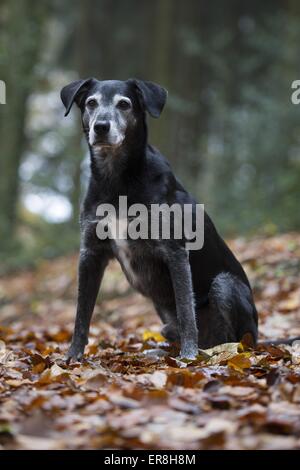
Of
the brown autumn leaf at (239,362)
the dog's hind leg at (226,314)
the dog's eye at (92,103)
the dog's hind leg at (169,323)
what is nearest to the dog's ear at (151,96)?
the dog's eye at (92,103)

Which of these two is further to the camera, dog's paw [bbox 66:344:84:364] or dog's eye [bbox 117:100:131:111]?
dog's eye [bbox 117:100:131:111]

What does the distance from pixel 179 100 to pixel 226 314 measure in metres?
11.1

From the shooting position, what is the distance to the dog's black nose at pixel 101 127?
15.8 ft

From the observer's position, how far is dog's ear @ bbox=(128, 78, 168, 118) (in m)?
5.06

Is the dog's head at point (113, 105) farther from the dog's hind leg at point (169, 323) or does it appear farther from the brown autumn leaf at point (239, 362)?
the brown autumn leaf at point (239, 362)

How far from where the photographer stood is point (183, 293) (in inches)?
195

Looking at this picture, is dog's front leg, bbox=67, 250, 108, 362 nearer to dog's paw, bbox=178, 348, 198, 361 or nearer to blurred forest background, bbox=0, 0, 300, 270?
dog's paw, bbox=178, 348, 198, 361

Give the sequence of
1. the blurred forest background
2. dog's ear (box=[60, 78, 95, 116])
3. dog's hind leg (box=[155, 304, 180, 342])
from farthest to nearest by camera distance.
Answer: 1. the blurred forest background
2. dog's hind leg (box=[155, 304, 180, 342])
3. dog's ear (box=[60, 78, 95, 116])

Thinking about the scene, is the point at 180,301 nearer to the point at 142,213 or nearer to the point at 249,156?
the point at 142,213

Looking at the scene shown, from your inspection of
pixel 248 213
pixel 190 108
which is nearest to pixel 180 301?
pixel 248 213

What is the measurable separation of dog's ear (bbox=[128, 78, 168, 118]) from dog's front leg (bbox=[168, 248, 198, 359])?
42.7 inches

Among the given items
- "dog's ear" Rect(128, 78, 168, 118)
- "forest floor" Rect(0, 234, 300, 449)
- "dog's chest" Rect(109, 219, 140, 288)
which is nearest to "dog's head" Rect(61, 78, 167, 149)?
"dog's ear" Rect(128, 78, 168, 118)

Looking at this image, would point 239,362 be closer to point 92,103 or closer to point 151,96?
point 151,96

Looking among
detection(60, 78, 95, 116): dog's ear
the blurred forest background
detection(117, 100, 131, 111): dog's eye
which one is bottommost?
detection(117, 100, 131, 111): dog's eye
